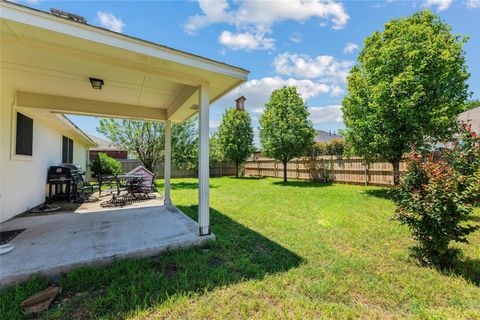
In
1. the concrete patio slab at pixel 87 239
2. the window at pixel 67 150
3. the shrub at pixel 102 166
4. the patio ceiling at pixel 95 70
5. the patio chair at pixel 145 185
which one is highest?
the patio ceiling at pixel 95 70

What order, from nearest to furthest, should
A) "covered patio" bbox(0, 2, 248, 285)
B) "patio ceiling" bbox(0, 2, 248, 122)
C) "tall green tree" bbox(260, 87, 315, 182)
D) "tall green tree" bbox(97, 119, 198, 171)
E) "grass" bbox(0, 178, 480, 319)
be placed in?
"grass" bbox(0, 178, 480, 319)
"patio ceiling" bbox(0, 2, 248, 122)
"covered patio" bbox(0, 2, 248, 285)
"tall green tree" bbox(260, 87, 315, 182)
"tall green tree" bbox(97, 119, 198, 171)

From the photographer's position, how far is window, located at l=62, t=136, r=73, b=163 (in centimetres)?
892

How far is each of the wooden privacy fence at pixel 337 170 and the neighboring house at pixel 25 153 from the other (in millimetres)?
12258

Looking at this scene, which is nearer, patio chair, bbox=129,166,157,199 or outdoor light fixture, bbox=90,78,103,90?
outdoor light fixture, bbox=90,78,103,90

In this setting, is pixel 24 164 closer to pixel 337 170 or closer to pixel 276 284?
pixel 276 284

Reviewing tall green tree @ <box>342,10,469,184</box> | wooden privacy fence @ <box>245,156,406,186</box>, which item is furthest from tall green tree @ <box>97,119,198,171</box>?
tall green tree @ <box>342,10,469,184</box>

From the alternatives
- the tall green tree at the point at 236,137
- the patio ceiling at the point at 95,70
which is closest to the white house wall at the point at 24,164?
the patio ceiling at the point at 95,70

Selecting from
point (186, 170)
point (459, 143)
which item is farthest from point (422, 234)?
point (186, 170)

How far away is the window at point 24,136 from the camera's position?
4984 mm

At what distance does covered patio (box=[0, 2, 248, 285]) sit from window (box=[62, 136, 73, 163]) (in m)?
4.90

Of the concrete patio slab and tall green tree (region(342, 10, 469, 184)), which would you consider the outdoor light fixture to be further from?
tall green tree (region(342, 10, 469, 184))

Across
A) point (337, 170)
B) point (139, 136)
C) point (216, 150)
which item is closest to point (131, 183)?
point (139, 136)

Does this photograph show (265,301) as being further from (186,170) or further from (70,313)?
(186,170)

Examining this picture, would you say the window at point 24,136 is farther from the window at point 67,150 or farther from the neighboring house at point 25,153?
the window at point 67,150
